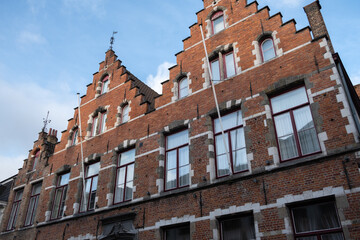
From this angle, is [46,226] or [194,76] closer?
[194,76]

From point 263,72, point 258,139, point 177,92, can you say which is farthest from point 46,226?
point 263,72

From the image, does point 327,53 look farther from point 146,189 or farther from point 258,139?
point 146,189

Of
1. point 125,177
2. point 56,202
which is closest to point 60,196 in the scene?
point 56,202

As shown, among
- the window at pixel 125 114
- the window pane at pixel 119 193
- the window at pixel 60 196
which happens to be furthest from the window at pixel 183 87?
the window at pixel 60 196

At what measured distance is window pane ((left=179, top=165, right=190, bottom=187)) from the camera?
10648 mm

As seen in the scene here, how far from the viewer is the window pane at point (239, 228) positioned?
845 centimetres

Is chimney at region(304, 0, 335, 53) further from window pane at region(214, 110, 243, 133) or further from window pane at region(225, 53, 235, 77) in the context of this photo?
window pane at region(214, 110, 243, 133)

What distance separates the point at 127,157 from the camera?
13.1 m

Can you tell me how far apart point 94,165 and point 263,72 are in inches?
337

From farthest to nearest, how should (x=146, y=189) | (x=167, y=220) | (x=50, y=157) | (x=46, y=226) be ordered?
(x=50, y=157) < (x=46, y=226) < (x=146, y=189) < (x=167, y=220)

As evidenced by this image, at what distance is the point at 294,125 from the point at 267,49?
10.4 feet

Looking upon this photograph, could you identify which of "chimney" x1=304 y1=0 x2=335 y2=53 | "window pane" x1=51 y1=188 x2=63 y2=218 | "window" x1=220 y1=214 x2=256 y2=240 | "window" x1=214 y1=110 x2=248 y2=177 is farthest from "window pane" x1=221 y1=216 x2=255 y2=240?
"window pane" x1=51 y1=188 x2=63 y2=218

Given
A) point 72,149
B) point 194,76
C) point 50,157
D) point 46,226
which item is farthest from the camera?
point 50,157

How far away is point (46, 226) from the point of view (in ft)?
46.5
